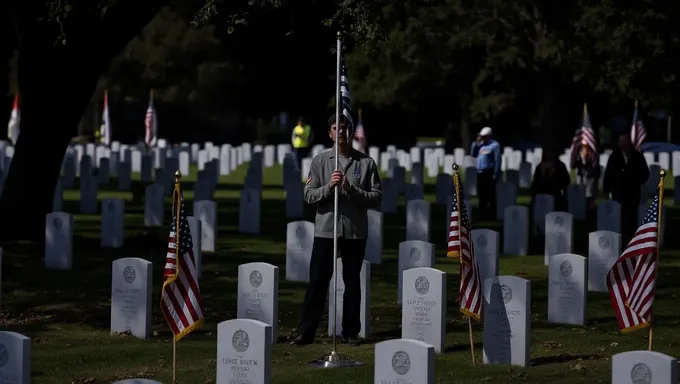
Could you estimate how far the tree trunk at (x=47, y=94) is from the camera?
2055 cm

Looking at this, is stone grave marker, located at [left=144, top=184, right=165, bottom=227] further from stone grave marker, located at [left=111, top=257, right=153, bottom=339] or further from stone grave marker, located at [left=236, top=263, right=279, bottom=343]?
stone grave marker, located at [left=236, top=263, right=279, bottom=343]

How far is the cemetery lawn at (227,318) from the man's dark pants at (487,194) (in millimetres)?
3017

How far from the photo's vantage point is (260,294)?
12859 millimetres

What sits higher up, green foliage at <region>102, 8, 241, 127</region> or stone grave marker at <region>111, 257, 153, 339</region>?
green foliage at <region>102, 8, 241, 127</region>

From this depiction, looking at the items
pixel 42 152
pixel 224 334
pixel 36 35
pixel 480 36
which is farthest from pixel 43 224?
pixel 480 36

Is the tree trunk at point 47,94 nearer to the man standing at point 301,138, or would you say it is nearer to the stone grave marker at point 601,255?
the stone grave marker at point 601,255

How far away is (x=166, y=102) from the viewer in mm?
67000

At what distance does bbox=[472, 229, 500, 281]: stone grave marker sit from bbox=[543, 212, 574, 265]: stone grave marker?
104 inches

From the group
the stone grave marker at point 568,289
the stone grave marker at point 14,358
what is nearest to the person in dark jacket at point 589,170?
the stone grave marker at point 568,289

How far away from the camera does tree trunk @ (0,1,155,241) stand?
2055cm

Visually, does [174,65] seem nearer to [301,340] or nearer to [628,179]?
[628,179]

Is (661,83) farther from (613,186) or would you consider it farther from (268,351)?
(268,351)

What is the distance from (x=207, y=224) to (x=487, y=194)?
7.16m

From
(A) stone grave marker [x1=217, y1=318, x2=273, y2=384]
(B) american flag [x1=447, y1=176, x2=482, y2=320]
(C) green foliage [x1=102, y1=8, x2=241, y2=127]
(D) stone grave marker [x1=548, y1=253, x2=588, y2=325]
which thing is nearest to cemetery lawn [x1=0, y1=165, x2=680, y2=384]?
(D) stone grave marker [x1=548, y1=253, x2=588, y2=325]
